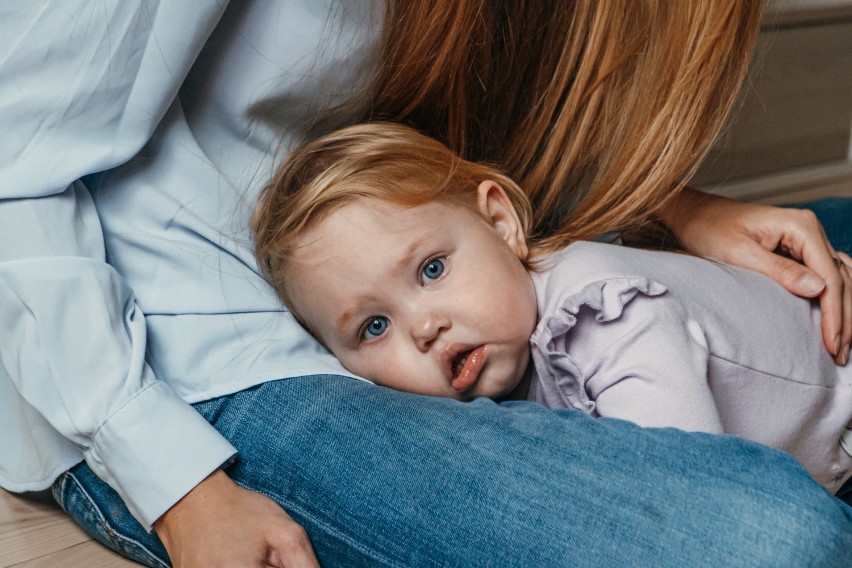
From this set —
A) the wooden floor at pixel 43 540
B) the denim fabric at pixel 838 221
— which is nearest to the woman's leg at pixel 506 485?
the wooden floor at pixel 43 540

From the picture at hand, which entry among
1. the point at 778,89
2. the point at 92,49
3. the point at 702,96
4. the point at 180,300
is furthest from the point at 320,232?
the point at 778,89

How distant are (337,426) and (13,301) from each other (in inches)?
12.3

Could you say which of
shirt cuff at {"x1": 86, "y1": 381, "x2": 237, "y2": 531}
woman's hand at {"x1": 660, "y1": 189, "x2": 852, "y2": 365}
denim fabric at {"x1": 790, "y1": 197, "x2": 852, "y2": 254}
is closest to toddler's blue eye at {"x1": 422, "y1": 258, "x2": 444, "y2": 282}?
shirt cuff at {"x1": 86, "y1": 381, "x2": 237, "y2": 531}

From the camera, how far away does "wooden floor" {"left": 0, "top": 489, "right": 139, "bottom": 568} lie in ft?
3.41

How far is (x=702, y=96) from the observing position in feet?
3.53

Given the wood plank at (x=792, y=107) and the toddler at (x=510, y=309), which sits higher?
the toddler at (x=510, y=309)

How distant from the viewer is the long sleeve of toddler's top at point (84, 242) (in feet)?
2.91

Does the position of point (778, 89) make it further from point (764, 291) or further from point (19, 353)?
point (19, 353)

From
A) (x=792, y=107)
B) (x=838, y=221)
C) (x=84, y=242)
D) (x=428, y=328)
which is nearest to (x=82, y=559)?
(x=84, y=242)

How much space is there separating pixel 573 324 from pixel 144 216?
0.44 metres

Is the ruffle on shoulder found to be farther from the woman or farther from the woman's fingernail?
the woman's fingernail

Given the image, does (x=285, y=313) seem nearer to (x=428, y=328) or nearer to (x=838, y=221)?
(x=428, y=328)

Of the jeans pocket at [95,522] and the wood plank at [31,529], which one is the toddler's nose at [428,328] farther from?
the wood plank at [31,529]

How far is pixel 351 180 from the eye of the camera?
999mm
